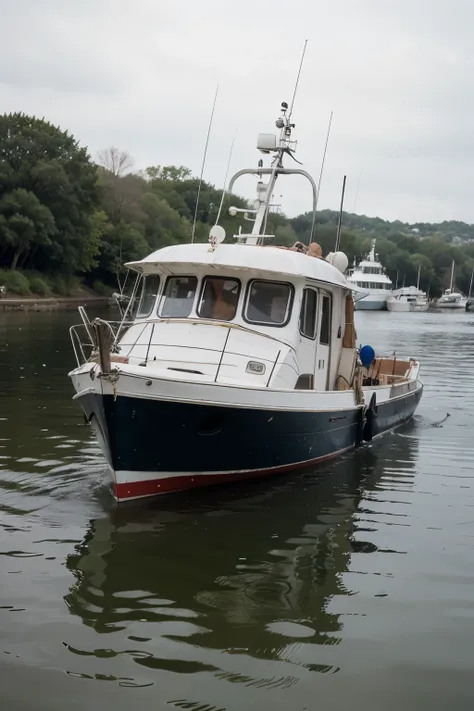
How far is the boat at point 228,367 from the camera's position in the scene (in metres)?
9.37

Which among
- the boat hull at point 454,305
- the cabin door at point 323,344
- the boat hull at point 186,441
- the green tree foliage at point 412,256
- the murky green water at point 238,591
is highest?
the green tree foliage at point 412,256

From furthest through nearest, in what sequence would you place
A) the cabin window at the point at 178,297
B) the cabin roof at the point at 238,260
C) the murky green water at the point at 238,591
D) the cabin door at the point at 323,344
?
the cabin door at the point at 323,344 → the cabin window at the point at 178,297 → the cabin roof at the point at 238,260 → the murky green water at the point at 238,591

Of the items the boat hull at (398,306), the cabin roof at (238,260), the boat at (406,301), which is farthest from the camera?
the boat at (406,301)

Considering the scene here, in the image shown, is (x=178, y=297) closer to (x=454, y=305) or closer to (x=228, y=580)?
(x=228, y=580)

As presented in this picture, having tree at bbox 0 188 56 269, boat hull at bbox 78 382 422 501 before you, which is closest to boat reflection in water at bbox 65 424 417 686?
boat hull at bbox 78 382 422 501

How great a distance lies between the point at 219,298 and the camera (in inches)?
462

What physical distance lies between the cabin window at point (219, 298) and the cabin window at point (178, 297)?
0.19 meters

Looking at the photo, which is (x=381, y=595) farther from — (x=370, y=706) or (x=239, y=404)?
(x=239, y=404)

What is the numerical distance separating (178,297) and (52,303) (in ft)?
166

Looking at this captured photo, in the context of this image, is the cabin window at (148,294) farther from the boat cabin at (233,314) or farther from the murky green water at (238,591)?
the murky green water at (238,591)

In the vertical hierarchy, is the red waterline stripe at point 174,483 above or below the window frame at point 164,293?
below

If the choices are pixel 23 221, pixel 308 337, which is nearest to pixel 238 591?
pixel 308 337

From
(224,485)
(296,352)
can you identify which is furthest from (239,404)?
(296,352)

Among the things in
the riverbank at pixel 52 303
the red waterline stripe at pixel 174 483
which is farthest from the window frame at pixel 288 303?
the riverbank at pixel 52 303
